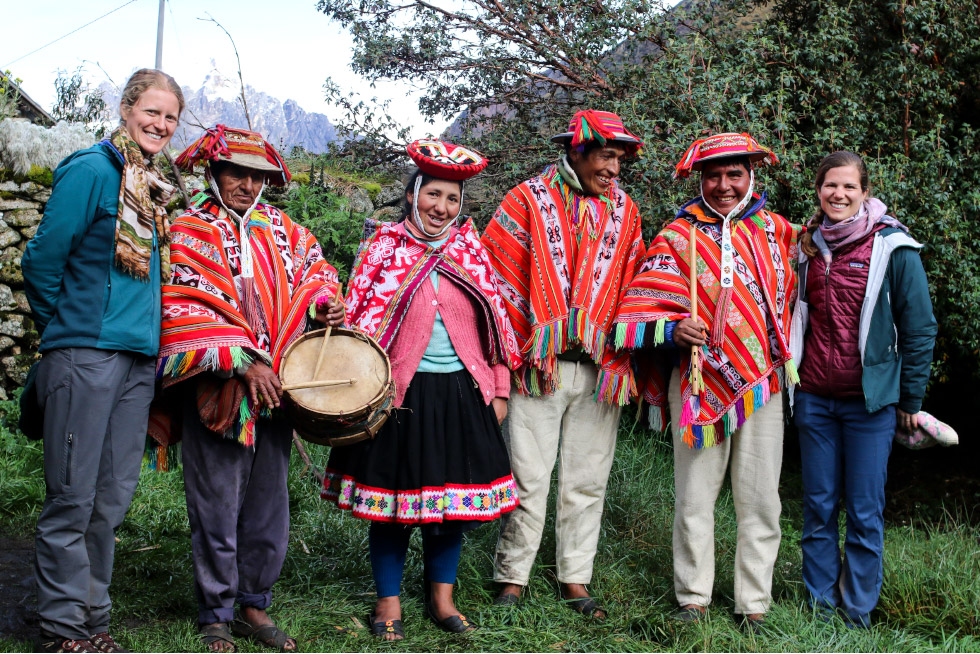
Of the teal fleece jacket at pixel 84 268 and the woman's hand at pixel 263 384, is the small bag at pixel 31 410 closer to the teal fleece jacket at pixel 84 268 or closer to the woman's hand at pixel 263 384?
the teal fleece jacket at pixel 84 268

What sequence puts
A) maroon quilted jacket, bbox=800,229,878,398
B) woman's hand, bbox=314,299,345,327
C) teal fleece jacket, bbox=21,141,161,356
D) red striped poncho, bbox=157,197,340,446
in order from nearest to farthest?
1. teal fleece jacket, bbox=21,141,161,356
2. red striped poncho, bbox=157,197,340,446
3. woman's hand, bbox=314,299,345,327
4. maroon quilted jacket, bbox=800,229,878,398

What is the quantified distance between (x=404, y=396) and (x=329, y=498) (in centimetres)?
55

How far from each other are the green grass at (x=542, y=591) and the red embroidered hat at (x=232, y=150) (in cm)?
186

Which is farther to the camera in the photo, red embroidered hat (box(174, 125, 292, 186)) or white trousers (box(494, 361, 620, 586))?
white trousers (box(494, 361, 620, 586))

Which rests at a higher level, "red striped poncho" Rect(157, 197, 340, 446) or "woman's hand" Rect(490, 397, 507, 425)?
"red striped poncho" Rect(157, 197, 340, 446)

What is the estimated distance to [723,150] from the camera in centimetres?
371

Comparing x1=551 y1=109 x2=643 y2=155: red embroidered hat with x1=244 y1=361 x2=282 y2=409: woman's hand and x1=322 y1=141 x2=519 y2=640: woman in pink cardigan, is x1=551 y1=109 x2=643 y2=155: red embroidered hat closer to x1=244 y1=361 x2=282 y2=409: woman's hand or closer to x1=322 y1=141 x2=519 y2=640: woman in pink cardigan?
x1=322 y1=141 x2=519 y2=640: woman in pink cardigan

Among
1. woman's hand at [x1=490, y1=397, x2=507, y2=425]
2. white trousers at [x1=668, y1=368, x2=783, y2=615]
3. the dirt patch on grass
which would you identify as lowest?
the dirt patch on grass

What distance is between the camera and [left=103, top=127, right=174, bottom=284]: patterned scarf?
300 cm

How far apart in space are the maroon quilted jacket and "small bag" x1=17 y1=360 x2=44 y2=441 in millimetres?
3094

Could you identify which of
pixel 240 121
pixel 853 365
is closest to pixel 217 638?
pixel 853 365

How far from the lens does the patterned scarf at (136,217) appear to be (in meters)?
3.00

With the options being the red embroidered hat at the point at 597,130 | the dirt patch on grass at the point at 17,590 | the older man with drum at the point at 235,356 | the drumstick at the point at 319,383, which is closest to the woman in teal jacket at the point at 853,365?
the red embroidered hat at the point at 597,130

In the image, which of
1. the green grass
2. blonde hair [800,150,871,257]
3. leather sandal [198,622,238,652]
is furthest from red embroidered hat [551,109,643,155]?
leather sandal [198,622,238,652]
